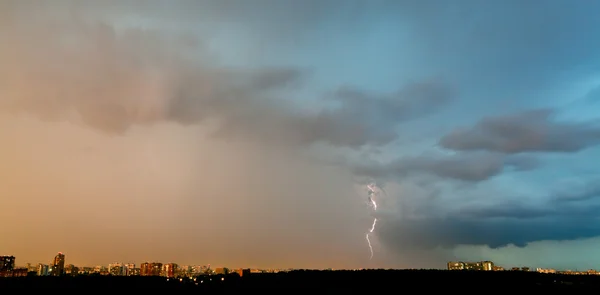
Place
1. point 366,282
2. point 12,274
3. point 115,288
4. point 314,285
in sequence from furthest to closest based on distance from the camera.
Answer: point 12,274
point 115,288
point 314,285
point 366,282

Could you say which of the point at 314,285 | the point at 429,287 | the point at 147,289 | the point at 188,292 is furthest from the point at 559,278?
the point at 147,289

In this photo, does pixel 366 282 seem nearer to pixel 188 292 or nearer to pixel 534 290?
pixel 534 290

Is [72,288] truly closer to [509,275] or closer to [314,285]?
[314,285]

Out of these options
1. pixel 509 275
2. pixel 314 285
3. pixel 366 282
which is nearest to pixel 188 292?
pixel 314 285

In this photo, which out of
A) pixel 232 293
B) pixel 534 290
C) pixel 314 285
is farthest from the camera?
pixel 232 293

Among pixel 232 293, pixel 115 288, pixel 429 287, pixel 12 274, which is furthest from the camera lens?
pixel 12 274

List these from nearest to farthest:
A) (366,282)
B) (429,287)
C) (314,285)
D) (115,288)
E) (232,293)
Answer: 1. (429,287)
2. (366,282)
3. (314,285)
4. (232,293)
5. (115,288)

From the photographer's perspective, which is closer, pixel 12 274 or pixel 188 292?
pixel 188 292

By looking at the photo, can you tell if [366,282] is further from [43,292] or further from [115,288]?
[43,292]

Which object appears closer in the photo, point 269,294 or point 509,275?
point 509,275
